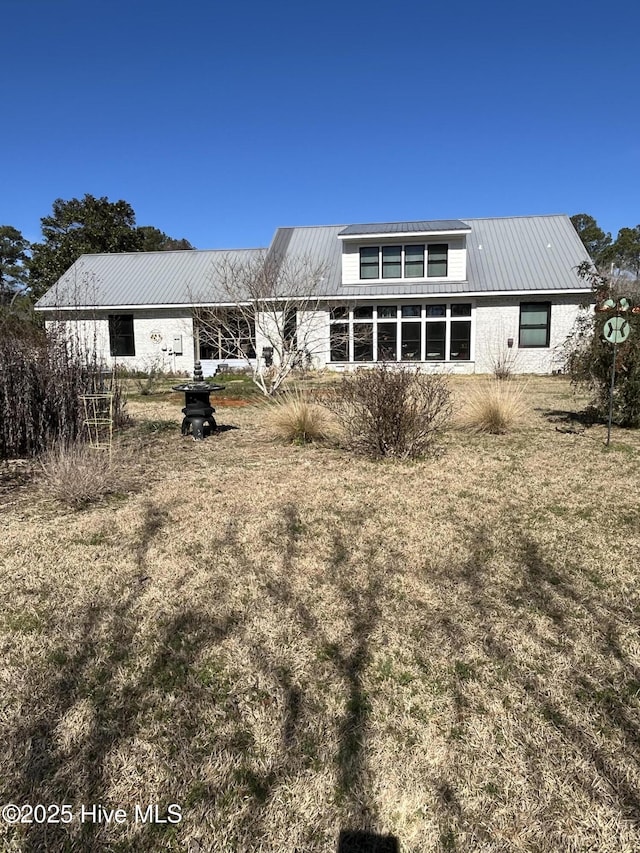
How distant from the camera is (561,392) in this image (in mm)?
14523

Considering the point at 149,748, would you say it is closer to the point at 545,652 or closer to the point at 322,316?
the point at 545,652

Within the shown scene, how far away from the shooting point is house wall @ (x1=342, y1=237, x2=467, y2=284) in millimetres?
20250

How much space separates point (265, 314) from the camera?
16.0 meters

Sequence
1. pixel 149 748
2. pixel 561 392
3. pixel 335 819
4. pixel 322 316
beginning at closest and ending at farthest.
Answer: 1. pixel 335 819
2. pixel 149 748
3. pixel 561 392
4. pixel 322 316

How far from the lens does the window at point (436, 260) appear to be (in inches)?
804

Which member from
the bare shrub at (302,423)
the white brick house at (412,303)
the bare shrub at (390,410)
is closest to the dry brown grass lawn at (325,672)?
the bare shrub at (390,410)

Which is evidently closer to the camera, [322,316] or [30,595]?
[30,595]

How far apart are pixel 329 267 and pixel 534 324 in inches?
310

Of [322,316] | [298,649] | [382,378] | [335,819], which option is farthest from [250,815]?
[322,316]

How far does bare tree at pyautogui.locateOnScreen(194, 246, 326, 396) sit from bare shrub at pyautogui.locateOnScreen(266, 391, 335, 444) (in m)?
4.69

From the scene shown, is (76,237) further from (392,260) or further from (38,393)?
(38,393)

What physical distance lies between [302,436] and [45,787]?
6344 millimetres

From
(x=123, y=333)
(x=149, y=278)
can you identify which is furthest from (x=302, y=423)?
(x=149, y=278)

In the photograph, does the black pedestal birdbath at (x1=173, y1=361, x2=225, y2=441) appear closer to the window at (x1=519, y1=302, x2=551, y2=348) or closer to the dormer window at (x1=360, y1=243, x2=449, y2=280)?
the dormer window at (x1=360, y1=243, x2=449, y2=280)
